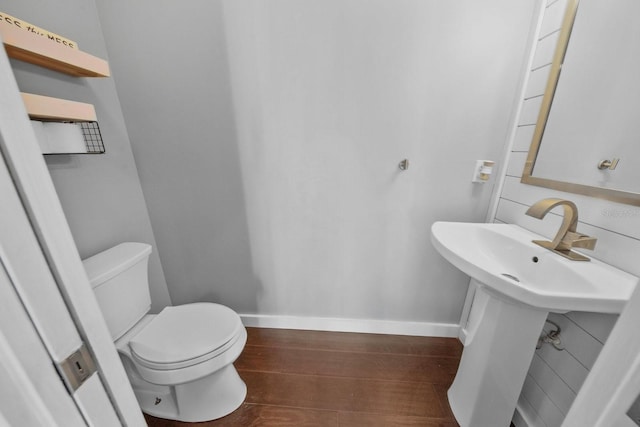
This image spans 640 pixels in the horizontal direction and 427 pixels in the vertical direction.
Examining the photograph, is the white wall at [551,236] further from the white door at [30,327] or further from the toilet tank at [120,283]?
the toilet tank at [120,283]

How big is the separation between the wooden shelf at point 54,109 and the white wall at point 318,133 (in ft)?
1.23

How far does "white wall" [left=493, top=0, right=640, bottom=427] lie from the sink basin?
2.9 inches

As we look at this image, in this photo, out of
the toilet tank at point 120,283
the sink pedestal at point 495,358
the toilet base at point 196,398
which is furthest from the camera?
the toilet base at point 196,398

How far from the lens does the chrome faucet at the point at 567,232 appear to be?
2.47 ft

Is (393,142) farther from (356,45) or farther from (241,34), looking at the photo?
(241,34)

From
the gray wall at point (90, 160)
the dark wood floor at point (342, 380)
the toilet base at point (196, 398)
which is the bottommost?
the dark wood floor at point (342, 380)

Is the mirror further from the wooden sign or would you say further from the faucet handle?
the wooden sign

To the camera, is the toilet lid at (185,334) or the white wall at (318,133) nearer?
the toilet lid at (185,334)

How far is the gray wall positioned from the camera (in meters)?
0.88

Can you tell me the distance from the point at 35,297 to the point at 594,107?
151 cm

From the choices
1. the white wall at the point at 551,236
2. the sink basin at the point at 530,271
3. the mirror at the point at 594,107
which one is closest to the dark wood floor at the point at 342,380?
the white wall at the point at 551,236

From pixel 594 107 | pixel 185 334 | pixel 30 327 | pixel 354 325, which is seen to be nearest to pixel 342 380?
pixel 354 325

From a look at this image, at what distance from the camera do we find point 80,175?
1001 mm

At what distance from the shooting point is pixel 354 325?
1.53m
